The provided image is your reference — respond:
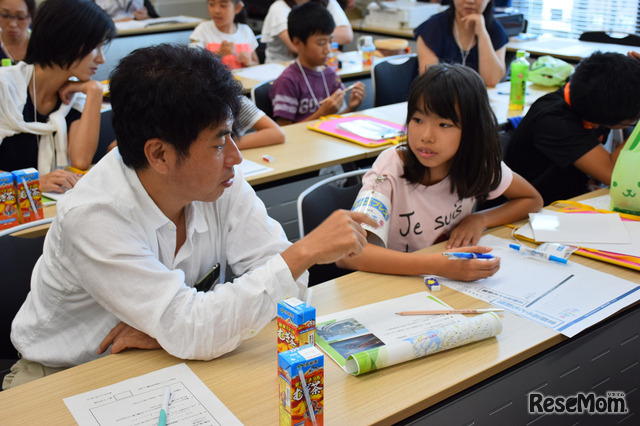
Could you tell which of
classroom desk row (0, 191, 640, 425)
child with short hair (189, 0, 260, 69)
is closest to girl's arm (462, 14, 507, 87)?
child with short hair (189, 0, 260, 69)

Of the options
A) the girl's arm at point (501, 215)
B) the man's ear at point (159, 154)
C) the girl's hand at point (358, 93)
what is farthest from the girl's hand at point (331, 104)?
the man's ear at point (159, 154)

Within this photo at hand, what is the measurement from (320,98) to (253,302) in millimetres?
2545

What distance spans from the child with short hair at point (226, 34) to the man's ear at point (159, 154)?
136 inches

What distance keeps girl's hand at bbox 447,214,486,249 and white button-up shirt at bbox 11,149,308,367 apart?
58 cm

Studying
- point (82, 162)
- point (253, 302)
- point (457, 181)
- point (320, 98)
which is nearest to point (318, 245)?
point (253, 302)

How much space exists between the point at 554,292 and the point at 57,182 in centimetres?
174

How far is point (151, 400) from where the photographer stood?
1.15 m

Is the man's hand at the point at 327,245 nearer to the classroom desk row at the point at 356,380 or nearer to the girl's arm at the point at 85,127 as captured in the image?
the classroom desk row at the point at 356,380

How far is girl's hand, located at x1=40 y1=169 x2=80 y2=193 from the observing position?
2.34 metres

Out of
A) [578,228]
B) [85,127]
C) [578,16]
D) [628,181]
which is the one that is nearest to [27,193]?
[85,127]

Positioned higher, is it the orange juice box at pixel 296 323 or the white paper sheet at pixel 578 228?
the orange juice box at pixel 296 323

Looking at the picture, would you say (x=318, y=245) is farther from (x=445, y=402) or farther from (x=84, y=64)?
(x=84, y=64)

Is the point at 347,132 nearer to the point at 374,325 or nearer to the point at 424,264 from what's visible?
the point at 424,264

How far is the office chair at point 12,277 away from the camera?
154 cm
